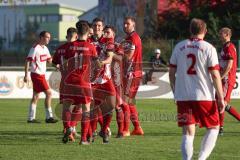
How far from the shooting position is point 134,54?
51.3ft

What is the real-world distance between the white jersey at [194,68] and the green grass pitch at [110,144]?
164cm

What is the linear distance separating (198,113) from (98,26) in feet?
13.7

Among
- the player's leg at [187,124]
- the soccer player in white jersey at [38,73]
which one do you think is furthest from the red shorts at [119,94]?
the player's leg at [187,124]

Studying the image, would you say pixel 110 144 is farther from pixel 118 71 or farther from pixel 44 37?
pixel 44 37

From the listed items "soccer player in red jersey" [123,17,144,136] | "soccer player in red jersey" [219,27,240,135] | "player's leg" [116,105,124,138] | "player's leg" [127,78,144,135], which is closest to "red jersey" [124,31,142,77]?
"soccer player in red jersey" [123,17,144,136]

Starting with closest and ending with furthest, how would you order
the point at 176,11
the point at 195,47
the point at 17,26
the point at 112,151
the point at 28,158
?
1. the point at 195,47
2. the point at 28,158
3. the point at 112,151
4. the point at 176,11
5. the point at 17,26

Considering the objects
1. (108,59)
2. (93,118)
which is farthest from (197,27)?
(93,118)

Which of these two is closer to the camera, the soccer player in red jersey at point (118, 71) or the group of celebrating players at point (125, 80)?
the group of celebrating players at point (125, 80)

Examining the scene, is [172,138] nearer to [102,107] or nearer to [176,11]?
[102,107]

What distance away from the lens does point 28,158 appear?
489 inches

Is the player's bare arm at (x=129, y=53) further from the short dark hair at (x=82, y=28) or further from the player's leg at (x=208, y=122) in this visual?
the player's leg at (x=208, y=122)

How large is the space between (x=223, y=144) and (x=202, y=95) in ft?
11.4

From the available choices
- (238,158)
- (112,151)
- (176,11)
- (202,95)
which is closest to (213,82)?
(202,95)

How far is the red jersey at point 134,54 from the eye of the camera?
15.4 m
